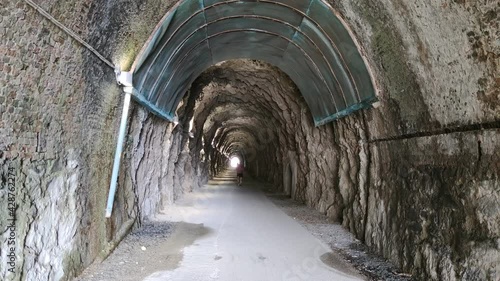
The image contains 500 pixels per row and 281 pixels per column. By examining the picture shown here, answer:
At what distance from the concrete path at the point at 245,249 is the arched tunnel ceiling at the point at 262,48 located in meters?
2.70

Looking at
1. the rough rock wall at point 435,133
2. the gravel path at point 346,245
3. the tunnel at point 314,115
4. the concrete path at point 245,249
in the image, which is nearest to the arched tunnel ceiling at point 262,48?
the tunnel at point 314,115

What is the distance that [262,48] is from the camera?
9523mm

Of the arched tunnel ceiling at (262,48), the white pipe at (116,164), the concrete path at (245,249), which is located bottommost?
the concrete path at (245,249)

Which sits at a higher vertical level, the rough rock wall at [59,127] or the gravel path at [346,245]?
the rough rock wall at [59,127]

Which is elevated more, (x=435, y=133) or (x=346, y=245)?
(x=435, y=133)

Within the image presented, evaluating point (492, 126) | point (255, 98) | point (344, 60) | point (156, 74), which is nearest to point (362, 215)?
point (344, 60)

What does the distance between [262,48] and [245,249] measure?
17.3 feet

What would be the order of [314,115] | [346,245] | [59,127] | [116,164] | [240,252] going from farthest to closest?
[314,115] < [346,245] < [240,252] < [116,164] < [59,127]

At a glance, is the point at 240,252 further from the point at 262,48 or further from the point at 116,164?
the point at 262,48

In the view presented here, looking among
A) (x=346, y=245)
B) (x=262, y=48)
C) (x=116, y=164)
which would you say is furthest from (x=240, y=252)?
(x=262, y=48)

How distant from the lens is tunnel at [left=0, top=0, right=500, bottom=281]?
358 centimetres

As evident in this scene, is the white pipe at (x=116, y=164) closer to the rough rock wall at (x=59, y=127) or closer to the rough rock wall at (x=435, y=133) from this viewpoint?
the rough rock wall at (x=59, y=127)

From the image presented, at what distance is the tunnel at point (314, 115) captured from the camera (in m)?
3.58

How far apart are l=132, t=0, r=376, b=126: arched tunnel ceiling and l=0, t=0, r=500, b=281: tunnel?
0.16ft
